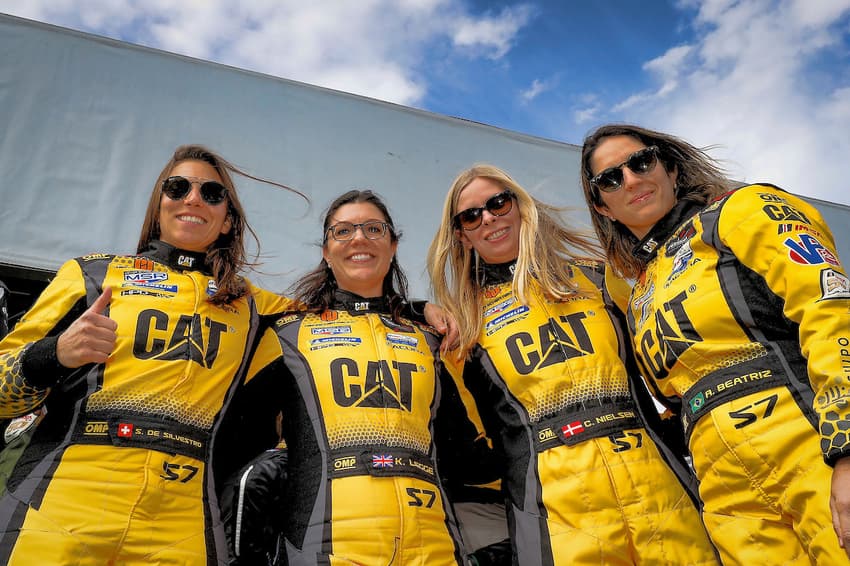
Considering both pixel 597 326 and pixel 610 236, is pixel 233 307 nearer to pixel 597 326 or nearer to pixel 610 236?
pixel 597 326

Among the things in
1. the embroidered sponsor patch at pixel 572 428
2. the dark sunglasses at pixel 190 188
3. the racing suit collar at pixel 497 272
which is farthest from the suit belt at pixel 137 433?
the racing suit collar at pixel 497 272

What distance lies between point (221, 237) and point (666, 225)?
5.67 feet

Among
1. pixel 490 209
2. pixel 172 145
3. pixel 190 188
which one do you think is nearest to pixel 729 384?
pixel 490 209

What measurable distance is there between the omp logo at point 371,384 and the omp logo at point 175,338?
1.35 feet

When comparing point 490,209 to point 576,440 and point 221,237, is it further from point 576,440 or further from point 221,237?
point 221,237

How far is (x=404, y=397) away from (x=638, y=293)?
0.90 meters

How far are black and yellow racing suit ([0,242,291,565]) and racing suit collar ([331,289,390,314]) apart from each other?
0.41 metres

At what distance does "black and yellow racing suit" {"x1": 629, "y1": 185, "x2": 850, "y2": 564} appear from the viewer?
123cm

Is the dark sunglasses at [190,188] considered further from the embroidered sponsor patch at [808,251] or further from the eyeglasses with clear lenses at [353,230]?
the embroidered sponsor patch at [808,251]

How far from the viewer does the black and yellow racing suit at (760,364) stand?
4.03 feet

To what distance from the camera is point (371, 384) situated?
187 cm

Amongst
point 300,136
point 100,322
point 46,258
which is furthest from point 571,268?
point 46,258

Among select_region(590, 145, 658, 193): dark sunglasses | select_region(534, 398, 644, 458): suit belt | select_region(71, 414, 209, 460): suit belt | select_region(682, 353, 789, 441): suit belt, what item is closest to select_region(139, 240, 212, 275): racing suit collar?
select_region(71, 414, 209, 460): suit belt

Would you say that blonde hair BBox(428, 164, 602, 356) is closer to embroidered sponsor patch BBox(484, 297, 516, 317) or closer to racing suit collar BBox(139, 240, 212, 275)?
embroidered sponsor patch BBox(484, 297, 516, 317)
